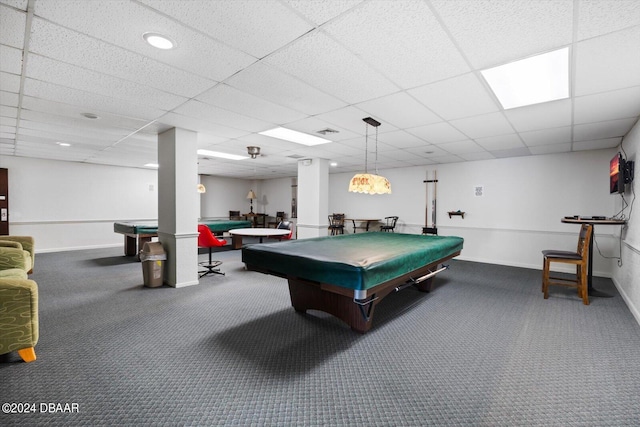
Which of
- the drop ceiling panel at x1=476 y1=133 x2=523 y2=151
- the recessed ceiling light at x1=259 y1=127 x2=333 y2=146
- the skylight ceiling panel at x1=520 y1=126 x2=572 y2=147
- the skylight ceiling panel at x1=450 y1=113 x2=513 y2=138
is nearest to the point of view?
the skylight ceiling panel at x1=450 y1=113 x2=513 y2=138

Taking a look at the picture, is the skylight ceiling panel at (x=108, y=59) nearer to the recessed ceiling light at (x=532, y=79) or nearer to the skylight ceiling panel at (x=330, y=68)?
the skylight ceiling panel at (x=330, y=68)

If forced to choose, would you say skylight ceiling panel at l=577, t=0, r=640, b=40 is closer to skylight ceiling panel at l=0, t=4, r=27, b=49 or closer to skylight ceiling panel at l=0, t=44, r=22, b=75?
skylight ceiling panel at l=0, t=4, r=27, b=49

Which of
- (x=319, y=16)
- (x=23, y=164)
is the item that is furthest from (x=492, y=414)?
(x=23, y=164)

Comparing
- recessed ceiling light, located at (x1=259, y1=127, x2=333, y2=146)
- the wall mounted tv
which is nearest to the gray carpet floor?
the wall mounted tv

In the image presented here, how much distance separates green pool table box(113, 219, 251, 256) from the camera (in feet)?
20.1

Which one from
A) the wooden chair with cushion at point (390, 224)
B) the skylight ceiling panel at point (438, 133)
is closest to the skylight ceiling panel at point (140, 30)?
the skylight ceiling panel at point (438, 133)

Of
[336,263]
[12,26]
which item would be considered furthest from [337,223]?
[12,26]

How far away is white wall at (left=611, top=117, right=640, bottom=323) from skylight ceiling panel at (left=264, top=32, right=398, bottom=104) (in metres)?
3.51

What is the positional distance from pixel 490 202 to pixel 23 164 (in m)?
11.4

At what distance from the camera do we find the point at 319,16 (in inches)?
70.4

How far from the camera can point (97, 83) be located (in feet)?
9.19

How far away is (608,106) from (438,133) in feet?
6.16

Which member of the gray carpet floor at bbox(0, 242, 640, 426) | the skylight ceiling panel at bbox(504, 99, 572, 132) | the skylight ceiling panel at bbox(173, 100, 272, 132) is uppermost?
the skylight ceiling panel at bbox(504, 99, 572, 132)

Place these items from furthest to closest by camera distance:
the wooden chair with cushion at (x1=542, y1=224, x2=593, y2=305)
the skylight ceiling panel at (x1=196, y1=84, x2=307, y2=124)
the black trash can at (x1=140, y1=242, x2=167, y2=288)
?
the black trash can at (x1=140, y1=242, x2=167, y2=288) < the wooden chair with cushion at (x1=542, y1=224, x2=593, y2=305) < the skylight ceiling panel at (x1=196, y1=84, x2=307, y2=124)
